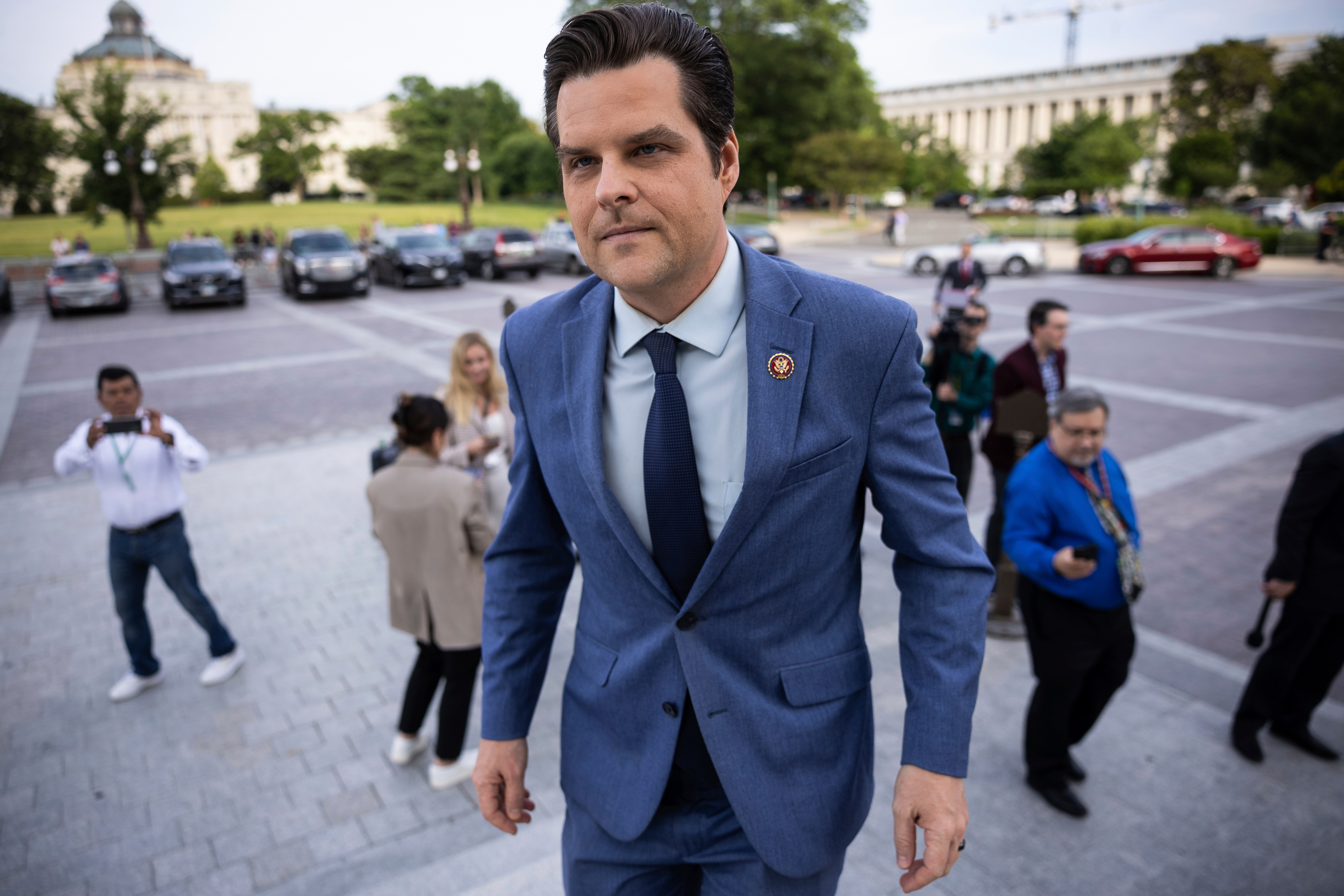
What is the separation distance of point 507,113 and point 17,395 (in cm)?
8332

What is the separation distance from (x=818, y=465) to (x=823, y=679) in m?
0.45

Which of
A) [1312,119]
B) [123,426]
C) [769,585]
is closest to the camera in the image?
[769,585]

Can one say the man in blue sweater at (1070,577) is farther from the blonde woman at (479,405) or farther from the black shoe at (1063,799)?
the blonde woman at (479,405)

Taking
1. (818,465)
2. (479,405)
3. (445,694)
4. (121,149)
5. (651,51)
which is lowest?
(445,694)

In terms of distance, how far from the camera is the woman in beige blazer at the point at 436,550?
3.76 m

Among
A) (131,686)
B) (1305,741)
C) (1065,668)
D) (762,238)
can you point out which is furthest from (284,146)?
(1305,741)

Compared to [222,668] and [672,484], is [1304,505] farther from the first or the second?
[222,668]

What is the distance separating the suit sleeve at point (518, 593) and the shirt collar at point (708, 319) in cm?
29

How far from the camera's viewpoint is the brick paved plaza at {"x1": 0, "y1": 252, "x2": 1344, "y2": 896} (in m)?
3.35

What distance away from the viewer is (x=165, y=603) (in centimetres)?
585

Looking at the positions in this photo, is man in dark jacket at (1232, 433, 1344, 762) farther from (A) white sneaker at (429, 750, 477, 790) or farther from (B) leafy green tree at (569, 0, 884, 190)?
(B) leafy green tree at (569, 0, 884, 190)

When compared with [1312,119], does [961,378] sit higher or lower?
lower

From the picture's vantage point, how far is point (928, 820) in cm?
146

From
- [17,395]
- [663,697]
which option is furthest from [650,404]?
[17,395]
